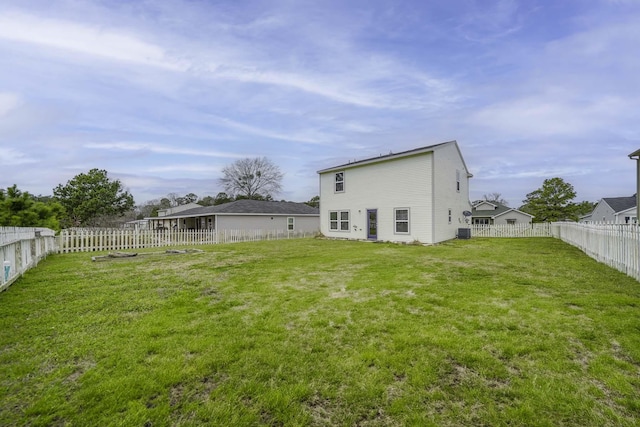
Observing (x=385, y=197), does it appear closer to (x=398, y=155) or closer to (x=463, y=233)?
(x=398, y=155)

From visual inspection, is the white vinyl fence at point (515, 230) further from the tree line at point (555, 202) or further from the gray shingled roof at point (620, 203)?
the tree line at point (555, 202)

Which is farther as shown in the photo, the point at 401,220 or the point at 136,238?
the point at 401,220

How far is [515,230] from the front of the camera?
21125 millimetres

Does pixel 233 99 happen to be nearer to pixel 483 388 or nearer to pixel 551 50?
pixel 551 50

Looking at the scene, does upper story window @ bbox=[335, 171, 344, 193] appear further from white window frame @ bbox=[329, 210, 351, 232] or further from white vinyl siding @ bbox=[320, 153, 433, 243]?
white window frame @ bbox=[329, 210, 351, 232]

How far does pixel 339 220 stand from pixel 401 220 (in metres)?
4.99

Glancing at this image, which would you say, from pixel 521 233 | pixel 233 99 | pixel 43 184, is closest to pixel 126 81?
pixel 233 99

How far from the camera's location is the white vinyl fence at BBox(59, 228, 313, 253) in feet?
46.0

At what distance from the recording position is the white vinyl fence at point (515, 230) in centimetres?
2056

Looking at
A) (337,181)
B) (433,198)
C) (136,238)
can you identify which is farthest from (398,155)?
(136,238)

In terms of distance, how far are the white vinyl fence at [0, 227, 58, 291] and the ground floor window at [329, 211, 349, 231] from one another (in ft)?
50.5

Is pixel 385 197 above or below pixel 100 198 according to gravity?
below

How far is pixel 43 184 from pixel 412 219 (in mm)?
43503

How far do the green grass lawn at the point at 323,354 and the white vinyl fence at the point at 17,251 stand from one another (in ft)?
1.60
